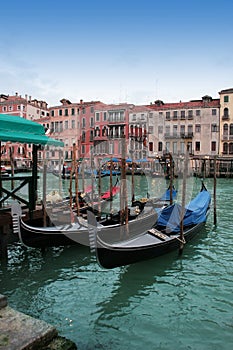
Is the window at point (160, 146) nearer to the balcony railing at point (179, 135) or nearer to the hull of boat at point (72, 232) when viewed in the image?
the balcony railing at point (179, 135)

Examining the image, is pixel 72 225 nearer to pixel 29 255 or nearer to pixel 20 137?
pixel 29 255

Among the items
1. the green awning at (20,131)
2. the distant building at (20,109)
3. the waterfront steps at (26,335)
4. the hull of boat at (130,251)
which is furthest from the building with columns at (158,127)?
the waterfront steps at (26,335)

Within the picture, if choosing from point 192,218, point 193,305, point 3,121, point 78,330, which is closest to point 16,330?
point 78,330

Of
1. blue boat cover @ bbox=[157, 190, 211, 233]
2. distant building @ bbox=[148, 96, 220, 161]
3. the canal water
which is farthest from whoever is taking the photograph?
distant building @ bbox=[148, 96, 220, 161]

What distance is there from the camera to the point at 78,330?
322 centimetres

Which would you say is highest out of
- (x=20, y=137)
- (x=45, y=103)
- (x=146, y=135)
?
(x=45, y=103)

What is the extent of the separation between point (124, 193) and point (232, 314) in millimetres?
2452

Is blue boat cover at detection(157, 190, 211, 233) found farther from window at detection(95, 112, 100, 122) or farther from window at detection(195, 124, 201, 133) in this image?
window at detection(95, 112, 100, 122)

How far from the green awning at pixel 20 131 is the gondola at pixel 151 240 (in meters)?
1.68

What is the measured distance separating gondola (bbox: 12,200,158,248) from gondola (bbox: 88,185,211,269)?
20cm

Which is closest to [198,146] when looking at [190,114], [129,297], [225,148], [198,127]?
[198,127]

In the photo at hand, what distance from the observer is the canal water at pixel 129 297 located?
3.16 meters

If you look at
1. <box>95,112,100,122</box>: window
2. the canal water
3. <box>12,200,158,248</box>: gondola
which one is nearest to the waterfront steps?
the canal water

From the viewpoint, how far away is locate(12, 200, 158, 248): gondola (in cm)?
514
